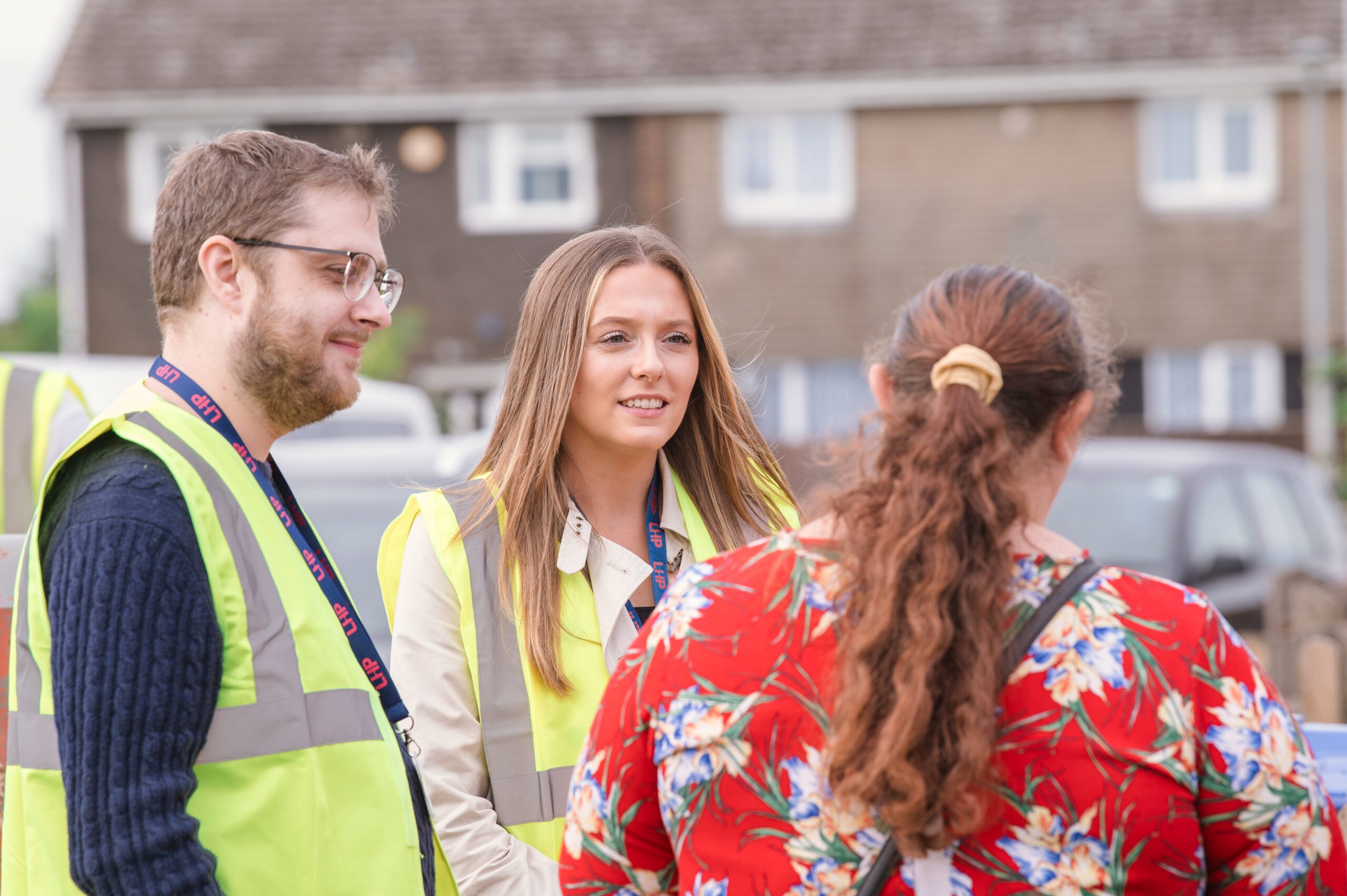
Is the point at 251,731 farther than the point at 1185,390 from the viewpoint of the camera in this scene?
No

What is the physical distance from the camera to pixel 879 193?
1877cm

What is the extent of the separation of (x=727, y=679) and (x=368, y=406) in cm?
701

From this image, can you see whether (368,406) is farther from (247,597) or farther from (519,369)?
(247,597)

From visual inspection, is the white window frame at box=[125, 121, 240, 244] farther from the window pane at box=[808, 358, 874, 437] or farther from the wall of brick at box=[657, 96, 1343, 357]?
the window pane at box=[808, 358, 874, 437]

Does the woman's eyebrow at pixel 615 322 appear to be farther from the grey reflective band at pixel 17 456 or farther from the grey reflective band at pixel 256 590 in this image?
the grey reflective band at pixel 17 456

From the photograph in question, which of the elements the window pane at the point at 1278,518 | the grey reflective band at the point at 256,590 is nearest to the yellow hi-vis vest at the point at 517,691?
the grey reflective band at the point at 256,590

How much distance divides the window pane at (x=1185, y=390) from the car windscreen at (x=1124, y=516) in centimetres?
1199

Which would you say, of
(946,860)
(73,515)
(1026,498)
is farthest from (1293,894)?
(73,515)

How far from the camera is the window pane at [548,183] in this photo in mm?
18969

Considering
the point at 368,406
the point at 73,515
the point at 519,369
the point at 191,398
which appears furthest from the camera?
the point at 368,406

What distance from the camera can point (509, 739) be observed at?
240cm

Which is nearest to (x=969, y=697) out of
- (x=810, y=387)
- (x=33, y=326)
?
(x=810, y=387)

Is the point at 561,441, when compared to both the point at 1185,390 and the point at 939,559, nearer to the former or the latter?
the point at 939,559

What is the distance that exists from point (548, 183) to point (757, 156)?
2.80 m
